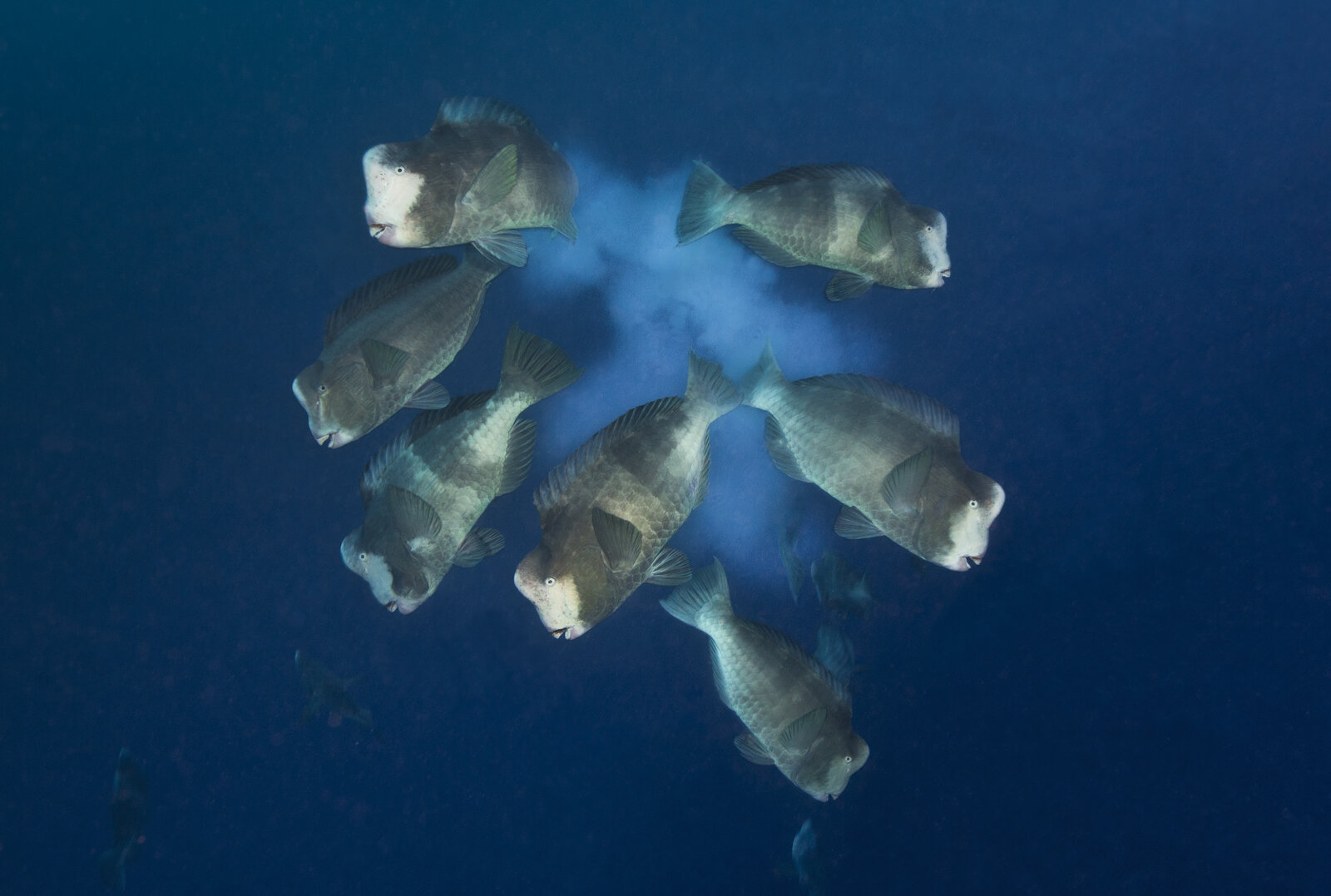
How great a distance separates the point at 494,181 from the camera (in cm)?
201

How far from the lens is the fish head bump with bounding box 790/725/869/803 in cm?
229

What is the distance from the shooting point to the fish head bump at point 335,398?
1.98 meters

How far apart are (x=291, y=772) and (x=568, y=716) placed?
1158 mm

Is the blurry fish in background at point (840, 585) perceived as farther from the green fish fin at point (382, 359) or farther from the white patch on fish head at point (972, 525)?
the green fish fin at point (382, 359)

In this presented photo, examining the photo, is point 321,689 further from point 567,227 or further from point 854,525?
point 854,525

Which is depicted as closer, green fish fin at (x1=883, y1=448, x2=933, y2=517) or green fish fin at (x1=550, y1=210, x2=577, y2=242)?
green fish fin at (x1=883, y1=448, x2=933, y2=517)

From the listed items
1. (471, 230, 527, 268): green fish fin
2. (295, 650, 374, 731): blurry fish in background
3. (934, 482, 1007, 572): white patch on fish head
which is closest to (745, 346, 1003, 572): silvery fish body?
(934, 482, 1007, 572): white patch on fish head

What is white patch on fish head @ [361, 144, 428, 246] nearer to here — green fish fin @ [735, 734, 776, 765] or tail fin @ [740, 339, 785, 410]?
tail fin @ [740, 339, 785, 410]

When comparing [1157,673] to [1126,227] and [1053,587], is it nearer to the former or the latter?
[1053,587]

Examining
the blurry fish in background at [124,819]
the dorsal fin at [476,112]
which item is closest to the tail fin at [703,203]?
the dorsal fin at [476,112]

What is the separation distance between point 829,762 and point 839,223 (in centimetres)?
168

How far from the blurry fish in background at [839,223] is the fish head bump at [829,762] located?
1.42 meters

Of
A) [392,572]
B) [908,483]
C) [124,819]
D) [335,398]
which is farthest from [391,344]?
[124,819]

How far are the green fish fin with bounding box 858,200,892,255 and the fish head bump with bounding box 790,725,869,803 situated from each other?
59.4 inches
